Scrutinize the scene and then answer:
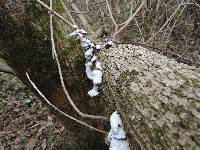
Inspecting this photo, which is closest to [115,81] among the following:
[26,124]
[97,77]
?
[97,77]

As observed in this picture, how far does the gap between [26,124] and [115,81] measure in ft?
8.36

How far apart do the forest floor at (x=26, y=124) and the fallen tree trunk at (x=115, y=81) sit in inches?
43.3

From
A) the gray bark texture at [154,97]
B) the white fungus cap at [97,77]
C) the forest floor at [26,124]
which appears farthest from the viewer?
the forest floor at [26,124]

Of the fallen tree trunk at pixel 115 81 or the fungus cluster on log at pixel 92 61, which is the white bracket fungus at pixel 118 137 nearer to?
the fallen tree trunk at pixel 115 81

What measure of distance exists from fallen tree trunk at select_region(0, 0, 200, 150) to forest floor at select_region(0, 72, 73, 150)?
1.10 metres

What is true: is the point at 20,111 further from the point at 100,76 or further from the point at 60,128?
the point at 100,76

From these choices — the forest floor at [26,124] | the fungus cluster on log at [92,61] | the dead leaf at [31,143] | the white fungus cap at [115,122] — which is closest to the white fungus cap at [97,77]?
the fungus cluster on log at [92,61]

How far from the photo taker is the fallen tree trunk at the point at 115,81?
1505 millimetres

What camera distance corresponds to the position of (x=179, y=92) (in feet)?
5.17

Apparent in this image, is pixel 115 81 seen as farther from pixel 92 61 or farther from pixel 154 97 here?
pixel 154 97

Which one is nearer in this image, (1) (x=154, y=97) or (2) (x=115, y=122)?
(1) (x=154, y=97)

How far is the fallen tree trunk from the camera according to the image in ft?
4.94

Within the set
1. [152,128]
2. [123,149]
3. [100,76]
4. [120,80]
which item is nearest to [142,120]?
[152,128]

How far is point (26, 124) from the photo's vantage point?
13.8 ft
